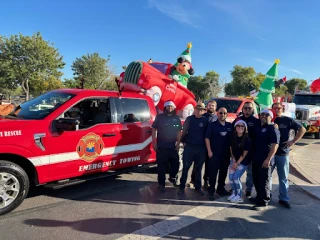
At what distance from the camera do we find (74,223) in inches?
139

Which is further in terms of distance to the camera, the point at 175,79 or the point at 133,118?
the point at 175,79

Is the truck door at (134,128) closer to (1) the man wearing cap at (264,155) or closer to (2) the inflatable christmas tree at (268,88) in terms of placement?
(1) the man wearing cap at (264,155)

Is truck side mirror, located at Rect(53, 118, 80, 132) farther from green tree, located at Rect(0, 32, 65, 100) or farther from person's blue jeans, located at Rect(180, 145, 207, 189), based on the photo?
green tree, located at Rect(0, 32, 65, 100)

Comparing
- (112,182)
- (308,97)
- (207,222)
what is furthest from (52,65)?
(207,222)

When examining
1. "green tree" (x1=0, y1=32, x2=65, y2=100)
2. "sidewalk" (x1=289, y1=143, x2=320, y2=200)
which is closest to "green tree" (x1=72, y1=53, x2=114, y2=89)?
"green tree" (x1=0, y1=32, x2=65, y2=100)

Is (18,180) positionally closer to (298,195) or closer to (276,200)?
(276,200)

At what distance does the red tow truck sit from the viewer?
3.55 metres

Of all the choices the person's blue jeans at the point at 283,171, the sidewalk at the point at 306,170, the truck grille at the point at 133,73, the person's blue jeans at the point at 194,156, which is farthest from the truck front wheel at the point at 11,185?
the sidewalk at the point at 306,170

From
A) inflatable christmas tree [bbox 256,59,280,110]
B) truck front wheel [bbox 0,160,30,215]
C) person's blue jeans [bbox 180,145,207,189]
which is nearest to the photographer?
truck front wheel [bbox 0,160,30,215]

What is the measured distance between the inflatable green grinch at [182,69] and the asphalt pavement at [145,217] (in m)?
3.96

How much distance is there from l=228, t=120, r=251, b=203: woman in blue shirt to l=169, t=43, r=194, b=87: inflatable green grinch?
12.1 ft

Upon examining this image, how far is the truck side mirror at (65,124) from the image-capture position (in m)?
3.71

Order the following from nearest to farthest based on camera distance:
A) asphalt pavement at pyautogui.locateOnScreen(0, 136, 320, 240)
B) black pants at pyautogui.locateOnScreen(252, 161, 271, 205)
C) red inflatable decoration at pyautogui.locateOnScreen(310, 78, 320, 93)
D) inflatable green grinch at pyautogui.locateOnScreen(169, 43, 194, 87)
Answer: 1. asphalt pavement at pyautogui.locateOnScreen(0, 136, 320, 240)
2. black pants at pyautogui.locateOnScreen(252, 161, 271, 205)
3. inflatable green grinch at pyautogui.locateOnScreen(169, 43, 194, 87)
4. red inflatable decoration at pyautogui.locateOnScreen(310, 78, 320, 93)

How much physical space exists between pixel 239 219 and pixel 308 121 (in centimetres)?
1102
